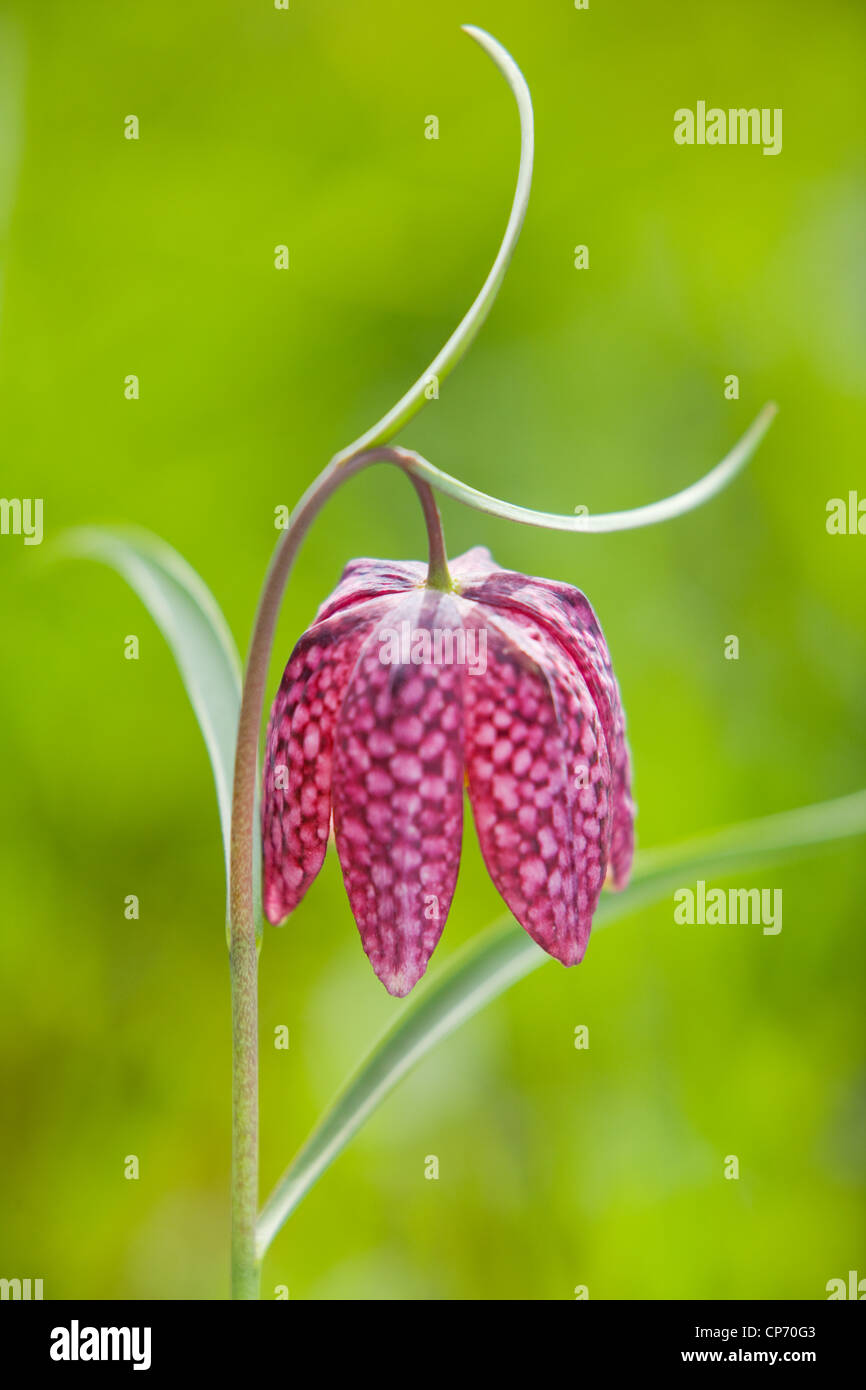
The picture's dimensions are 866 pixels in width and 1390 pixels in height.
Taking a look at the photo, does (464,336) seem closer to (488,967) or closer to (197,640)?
(197,640)

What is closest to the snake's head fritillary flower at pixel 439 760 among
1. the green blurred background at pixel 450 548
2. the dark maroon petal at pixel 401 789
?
the dark maroon petal at pixel 401 789

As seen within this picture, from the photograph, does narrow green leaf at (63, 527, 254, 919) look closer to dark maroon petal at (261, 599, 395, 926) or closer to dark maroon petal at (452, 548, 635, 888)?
dark maroon petal at (261, 599, 395, 926)

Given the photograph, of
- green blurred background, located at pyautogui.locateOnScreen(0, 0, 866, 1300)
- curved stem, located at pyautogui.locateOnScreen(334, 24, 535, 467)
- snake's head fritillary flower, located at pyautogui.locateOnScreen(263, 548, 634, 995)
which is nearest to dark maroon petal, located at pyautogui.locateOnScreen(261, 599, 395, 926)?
snake's head fritillary flower, located at pyautogui.locateOnScreen(263, 548, 634, 995)

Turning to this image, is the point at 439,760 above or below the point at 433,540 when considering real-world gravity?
below

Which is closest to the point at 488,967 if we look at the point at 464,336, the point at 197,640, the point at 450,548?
the point at 197,640

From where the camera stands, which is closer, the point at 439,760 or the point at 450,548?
the point at 439,760

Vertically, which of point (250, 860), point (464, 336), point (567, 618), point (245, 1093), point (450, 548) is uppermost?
point (450, 548)
